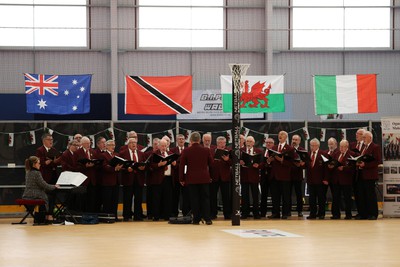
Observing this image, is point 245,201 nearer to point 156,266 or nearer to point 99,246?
point 99,246

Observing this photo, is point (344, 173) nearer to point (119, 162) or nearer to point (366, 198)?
point (366, 198)

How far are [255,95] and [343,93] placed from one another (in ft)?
7.09

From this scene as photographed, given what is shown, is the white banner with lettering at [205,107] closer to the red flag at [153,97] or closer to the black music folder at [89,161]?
the red flag at [153,97]

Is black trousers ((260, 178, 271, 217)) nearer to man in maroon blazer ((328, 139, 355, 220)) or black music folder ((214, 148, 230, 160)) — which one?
black music folder ((214, 148, 230, 160))

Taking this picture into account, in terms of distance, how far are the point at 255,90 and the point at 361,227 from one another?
218 inches

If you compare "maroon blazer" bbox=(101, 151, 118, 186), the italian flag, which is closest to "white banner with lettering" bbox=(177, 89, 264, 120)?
the italian flag

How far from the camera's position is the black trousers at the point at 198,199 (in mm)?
13383

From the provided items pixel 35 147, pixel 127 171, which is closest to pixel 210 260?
pixel 127 171

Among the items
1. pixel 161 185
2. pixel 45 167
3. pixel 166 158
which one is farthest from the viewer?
pixel 45 167

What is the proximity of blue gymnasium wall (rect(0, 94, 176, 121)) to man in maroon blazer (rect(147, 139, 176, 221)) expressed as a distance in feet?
27.5

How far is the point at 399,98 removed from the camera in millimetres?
24016

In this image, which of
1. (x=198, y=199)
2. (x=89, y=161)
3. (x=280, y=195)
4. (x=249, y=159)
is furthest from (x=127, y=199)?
(x=280, y=195)

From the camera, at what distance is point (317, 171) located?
1473cm

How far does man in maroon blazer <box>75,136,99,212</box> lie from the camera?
563 inches
